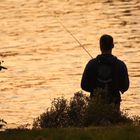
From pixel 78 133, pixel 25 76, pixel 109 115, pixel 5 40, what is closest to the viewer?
pixel 78 133

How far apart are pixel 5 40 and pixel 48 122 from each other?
23.7 m

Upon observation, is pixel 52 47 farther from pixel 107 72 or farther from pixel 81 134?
pixel 81 134

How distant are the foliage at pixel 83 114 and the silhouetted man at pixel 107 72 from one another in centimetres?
21

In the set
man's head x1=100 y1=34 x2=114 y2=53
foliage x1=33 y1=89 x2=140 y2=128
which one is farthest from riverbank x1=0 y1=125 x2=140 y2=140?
man's head x1=100 y1=34 x2=114 y2=53

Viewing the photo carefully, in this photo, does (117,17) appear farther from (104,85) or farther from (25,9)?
(104,85)

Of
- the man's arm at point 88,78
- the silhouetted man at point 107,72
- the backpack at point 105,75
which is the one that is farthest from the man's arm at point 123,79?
the man's arm at point 88,78

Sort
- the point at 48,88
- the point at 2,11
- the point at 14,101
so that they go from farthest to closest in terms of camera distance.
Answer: the point at 2,11 < the point at 48,88 < the point at 14,101

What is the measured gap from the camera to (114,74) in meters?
10.4

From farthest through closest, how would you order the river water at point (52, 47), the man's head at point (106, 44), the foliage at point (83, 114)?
1. the river water at point (52, 47)
2. the man's head at point (106, 44)
3. the foliage at point (83, 114)

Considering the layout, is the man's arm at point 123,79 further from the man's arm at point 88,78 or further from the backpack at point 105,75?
the man's arm at point 88,78

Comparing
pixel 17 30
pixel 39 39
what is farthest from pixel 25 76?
pixel 17 30

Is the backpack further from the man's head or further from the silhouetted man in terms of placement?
the man's head

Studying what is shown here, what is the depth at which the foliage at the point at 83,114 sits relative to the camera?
10.1 m

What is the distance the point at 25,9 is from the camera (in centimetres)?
4700
